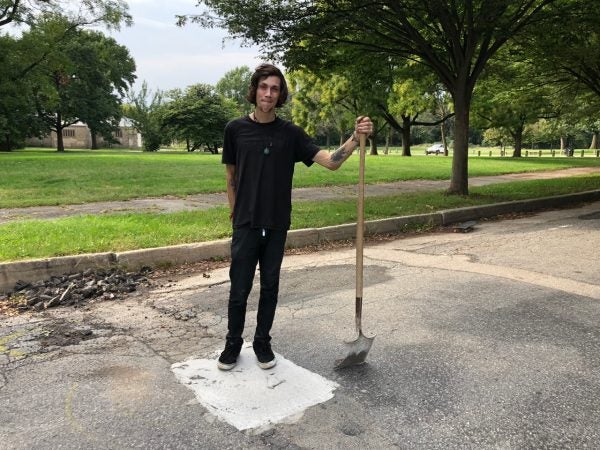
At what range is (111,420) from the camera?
3045 mm

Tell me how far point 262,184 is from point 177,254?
366cm

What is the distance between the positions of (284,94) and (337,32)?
9.18 m

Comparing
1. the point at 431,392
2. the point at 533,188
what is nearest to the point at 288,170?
the point at 431,392

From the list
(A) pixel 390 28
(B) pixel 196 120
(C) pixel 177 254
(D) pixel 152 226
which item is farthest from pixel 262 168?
(B) pixel 196 120

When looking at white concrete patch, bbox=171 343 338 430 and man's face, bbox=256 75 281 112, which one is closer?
white concrete patch, bbox=171 343 338 430

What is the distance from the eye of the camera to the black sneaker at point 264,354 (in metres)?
3.71

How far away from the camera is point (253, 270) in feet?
11.9

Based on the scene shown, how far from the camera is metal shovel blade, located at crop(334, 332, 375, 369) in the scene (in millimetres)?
3729

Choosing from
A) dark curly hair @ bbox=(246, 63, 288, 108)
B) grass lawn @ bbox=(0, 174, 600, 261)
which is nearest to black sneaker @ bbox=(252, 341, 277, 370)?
dark curly hair @ bbox=(246, 63, 288, 108)

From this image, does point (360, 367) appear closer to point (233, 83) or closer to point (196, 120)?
point (196, 120)

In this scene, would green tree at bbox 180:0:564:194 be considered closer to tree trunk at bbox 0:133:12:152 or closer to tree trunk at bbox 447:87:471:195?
tree trunk at bbox 447:87:471:195

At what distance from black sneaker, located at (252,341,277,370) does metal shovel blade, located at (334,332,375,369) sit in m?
0.46

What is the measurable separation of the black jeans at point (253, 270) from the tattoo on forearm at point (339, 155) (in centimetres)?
63

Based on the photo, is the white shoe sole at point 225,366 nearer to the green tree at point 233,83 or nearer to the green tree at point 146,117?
the green tree at point 146,117
